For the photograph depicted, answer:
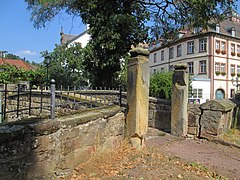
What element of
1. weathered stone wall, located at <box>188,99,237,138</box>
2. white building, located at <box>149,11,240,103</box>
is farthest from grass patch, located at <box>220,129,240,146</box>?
white building, located at <box>149,11,240,103</box>

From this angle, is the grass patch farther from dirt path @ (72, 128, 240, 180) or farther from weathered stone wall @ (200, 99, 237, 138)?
dirt path @ (72, 128, 240, 180)

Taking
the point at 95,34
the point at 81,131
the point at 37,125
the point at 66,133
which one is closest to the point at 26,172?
the point at 37,125

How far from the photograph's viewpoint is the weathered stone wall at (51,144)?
2.72 metres

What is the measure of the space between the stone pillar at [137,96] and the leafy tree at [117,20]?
7.91 metres

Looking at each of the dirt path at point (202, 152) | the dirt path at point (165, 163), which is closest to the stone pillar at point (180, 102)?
the dirt path at point (202, 152)

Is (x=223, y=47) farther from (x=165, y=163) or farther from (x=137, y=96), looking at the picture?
(x=165, y=163)

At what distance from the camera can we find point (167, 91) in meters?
20.5

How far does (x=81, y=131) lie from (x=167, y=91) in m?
17.3

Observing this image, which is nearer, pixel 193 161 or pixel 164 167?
pixel 164 167

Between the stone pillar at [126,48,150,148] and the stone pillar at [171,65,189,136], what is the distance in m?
2.10

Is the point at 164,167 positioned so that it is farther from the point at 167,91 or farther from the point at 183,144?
the point at 167,91

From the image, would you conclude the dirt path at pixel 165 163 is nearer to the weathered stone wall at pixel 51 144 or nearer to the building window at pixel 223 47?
the weathered stone wall at pixel 51 144

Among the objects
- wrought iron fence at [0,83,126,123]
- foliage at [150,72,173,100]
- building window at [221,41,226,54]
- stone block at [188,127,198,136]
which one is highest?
building window at [221,41,226,54]

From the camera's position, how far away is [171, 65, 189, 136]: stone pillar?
6.89 m
